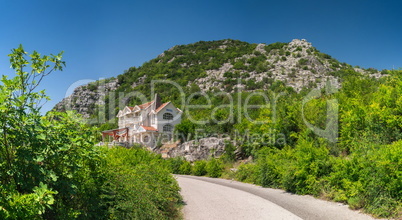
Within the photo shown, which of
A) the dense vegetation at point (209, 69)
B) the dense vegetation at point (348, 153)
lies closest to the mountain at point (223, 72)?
the dense vegetation at point (209, 69)

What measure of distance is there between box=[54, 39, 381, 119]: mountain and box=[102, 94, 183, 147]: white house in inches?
560

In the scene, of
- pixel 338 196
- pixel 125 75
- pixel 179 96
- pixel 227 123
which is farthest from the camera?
pixel 125 75

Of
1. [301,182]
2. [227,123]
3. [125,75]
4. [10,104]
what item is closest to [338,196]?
[301,182]

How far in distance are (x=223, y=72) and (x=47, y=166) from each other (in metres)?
72.0

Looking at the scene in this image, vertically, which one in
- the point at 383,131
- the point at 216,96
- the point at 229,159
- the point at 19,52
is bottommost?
the point at 229,159

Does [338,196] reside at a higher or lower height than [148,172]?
lower


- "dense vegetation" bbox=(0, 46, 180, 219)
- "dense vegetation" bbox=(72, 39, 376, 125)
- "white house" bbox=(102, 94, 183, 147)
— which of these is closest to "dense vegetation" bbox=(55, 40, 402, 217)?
"dense vegetation" bbox=(0, 46, 180, 219)

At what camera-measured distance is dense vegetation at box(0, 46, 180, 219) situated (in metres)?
3.41

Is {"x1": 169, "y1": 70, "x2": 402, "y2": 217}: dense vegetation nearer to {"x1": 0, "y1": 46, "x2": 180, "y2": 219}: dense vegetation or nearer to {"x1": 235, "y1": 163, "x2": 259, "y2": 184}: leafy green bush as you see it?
{"x1": 235, "y1": 163, "x2": 259, "y2": 184}: leafy green bush

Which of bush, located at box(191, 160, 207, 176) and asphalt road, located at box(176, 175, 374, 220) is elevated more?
asphalt road, located at box(176, 175, 374, 220)

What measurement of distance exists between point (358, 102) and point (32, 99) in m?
13.3

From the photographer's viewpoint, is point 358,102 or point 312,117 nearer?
point 358,102

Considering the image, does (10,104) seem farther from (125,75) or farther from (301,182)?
(125,75)

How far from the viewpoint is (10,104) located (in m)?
3.50
